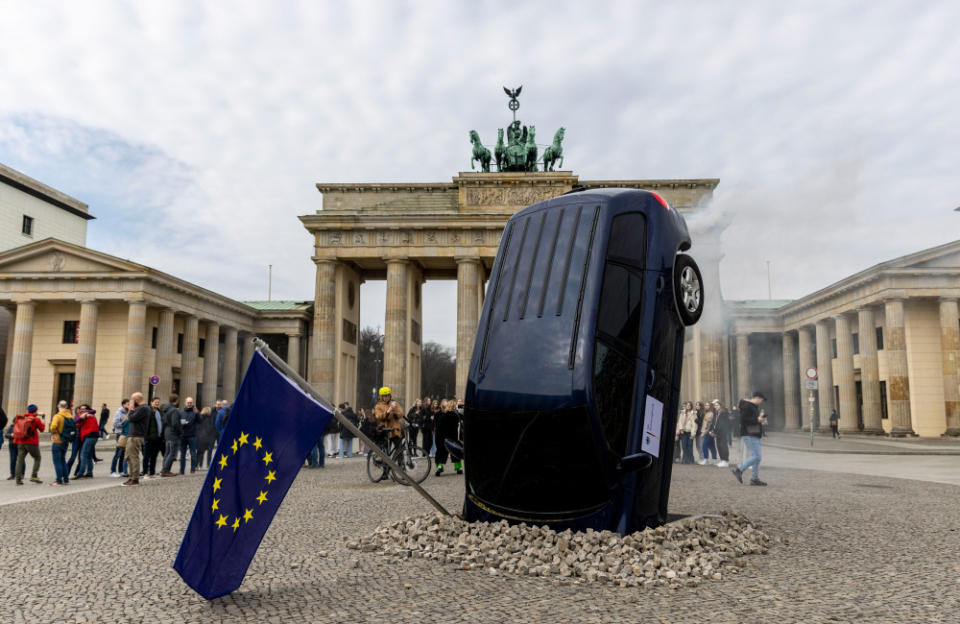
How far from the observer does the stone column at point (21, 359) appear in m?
41.0

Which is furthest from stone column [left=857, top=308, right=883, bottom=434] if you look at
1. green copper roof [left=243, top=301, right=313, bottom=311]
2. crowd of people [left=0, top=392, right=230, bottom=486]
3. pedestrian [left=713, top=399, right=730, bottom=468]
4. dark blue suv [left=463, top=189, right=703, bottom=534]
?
green copper roof [left=243, top=301, right=313, bottom=311]

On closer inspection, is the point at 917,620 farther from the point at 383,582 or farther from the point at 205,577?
the point at 205,577

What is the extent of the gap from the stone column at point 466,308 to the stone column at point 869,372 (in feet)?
77.1

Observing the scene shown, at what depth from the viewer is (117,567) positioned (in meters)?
6.62

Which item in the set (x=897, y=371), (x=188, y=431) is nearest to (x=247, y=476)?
(x=188, y=431)

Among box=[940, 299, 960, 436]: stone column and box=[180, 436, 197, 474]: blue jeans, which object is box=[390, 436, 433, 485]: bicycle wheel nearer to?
box=[180, 436, 197, 474]: blue jeans

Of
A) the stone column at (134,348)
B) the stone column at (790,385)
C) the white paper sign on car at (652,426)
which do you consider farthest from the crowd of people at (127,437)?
the stone column at (790,385)

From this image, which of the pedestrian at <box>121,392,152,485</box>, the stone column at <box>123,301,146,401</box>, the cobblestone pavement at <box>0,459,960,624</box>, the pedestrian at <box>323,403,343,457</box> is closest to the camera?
the cobblestone pavement at <box>0,459,960,624</box>

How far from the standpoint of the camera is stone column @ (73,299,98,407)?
4059 centimetres

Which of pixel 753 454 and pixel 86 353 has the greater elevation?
pixel 86 353

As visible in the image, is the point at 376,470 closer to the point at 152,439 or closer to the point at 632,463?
the point at 152,439

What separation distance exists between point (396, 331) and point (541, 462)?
4102cm

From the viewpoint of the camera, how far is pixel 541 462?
655cm

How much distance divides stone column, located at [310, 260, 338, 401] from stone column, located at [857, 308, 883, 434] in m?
33.1
